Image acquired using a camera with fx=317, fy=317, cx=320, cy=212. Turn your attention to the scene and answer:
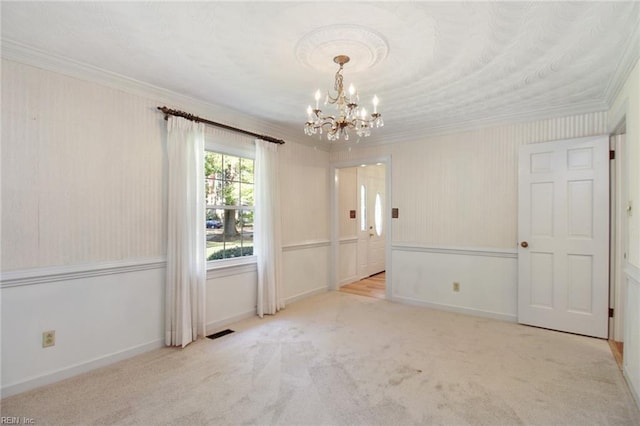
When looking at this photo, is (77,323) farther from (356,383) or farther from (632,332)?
(632,332)

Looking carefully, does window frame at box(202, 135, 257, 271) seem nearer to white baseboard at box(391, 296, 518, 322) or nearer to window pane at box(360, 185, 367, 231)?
white baseboard at box(391, 296, 518, 322)

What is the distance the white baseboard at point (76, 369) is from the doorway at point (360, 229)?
3.10 metres

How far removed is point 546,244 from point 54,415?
15.2 ft

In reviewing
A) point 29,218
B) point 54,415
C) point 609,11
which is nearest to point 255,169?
point 29,218

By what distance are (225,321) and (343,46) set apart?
3140 millimetres

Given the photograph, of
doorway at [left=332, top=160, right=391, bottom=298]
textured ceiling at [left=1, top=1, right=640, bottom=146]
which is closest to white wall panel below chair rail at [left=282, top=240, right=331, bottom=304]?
doorway at [left=332, top=160, right=391, bottom=298]

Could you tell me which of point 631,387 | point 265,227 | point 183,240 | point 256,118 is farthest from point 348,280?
→ point 631,387

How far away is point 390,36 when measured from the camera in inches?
84.1

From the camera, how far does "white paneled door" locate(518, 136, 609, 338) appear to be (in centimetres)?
329

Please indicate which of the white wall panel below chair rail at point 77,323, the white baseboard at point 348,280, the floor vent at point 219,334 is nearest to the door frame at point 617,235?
the white baseboard at point 348,280

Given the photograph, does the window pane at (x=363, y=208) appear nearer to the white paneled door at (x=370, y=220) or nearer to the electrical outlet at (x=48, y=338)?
the white paneled door at (x=370, y=220)

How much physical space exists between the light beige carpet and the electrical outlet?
0.31m

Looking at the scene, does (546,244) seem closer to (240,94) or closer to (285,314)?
(285,314)

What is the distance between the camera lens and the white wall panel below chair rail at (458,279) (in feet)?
12.8
